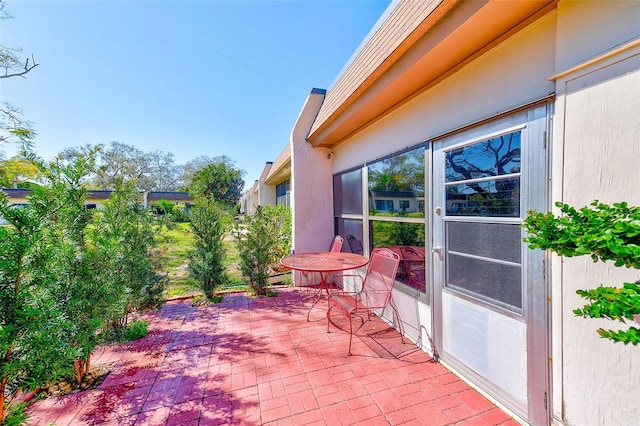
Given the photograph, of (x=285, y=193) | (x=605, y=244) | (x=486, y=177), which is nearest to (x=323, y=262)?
(x=486, y=177)

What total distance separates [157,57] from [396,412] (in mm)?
9495

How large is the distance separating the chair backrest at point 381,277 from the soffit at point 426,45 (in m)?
2.11

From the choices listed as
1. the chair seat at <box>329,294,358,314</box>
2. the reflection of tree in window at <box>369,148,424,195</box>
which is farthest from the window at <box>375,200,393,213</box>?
the chair seat at <box>329,294,358,314</box>

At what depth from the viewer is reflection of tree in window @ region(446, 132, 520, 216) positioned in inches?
81.8

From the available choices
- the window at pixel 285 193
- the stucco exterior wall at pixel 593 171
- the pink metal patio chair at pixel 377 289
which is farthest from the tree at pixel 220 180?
the stucco exterior wall at pixel 593 171

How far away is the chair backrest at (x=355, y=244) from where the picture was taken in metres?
4.95

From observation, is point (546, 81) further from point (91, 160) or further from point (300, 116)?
point (300, 116)

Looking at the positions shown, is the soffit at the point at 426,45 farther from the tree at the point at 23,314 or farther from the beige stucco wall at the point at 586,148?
the tree at the point at 23,314

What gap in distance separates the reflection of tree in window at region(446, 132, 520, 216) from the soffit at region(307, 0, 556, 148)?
84 cm

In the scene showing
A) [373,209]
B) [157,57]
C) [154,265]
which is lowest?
[154,265]

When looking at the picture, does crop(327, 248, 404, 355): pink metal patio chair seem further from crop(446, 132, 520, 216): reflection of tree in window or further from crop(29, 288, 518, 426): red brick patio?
crop(446, 132, 520, 216): reflection of tree in window

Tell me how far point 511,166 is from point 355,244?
11.0 feet

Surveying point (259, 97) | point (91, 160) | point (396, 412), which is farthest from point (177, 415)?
point (259, 97)

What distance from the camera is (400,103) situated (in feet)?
11.2
